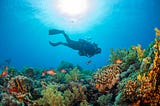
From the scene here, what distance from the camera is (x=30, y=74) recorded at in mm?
11953

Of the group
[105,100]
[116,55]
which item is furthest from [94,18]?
[105,100]

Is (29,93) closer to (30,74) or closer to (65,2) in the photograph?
(30,74)

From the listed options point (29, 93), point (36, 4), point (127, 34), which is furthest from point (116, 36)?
point (29, 93)

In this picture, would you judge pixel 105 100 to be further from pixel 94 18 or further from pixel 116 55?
pixel 94 18

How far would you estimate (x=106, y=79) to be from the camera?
22.9 ft

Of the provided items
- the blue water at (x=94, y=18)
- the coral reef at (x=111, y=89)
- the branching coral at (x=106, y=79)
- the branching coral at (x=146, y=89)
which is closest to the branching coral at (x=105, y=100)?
the coral reef at (x=111, y=89)

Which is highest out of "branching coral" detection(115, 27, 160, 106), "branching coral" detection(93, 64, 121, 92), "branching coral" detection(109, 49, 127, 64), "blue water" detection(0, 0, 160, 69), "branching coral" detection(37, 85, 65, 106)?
"blue water" detection(0, 0, 160, 69)

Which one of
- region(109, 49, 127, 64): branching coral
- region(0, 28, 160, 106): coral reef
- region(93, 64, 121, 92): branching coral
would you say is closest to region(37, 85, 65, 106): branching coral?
region(0, 28, 160, 106): coral reef

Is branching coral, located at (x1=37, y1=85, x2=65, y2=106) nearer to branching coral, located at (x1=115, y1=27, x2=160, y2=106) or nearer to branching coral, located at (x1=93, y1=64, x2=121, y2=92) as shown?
branching coral, located at (x1=93, y1=64, x2=121, y2=92)

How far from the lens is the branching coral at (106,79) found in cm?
691

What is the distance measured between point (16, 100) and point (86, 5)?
1350 inches

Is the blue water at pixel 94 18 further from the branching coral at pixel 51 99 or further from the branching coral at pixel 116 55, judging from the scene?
the branching coral at pixel 51 99

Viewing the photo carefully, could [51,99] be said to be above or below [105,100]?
above

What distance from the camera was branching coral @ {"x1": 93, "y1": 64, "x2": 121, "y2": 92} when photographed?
6.91 meters
